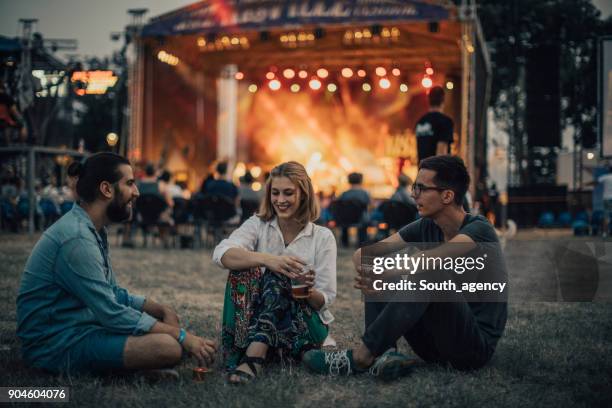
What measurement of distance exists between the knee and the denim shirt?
3.2 inches

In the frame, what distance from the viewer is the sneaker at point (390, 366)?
2.96m

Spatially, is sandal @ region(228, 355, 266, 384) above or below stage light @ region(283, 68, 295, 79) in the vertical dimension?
below

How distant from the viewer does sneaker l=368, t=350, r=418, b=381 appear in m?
2.96

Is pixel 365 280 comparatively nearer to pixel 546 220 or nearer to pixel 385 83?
pixel 546 220


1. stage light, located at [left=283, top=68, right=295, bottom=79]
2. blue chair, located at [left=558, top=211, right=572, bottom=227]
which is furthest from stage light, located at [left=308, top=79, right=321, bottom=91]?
blue chair, located at [left=558, top=211, right=572, bottom=227]

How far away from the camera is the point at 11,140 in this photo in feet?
47.2

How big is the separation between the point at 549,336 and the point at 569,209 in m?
14.3

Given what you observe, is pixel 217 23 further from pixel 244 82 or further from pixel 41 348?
pixel 41 348

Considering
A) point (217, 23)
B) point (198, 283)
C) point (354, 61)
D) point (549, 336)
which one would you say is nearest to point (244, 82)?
point (354, 61)

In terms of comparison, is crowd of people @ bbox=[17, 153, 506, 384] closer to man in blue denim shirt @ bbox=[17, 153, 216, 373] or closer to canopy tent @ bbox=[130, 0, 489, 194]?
man in blue denim shirt @ bbox=[17, 153, 216, 373]

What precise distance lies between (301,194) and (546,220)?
13636 mm

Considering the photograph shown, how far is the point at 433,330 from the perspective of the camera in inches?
114

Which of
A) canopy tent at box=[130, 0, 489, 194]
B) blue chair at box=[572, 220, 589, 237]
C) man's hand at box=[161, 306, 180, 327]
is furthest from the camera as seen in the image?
blue chair at box=[572, 220, 589, 237]

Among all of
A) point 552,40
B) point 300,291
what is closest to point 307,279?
point 300,291
